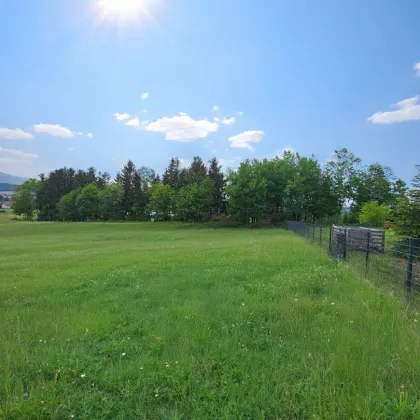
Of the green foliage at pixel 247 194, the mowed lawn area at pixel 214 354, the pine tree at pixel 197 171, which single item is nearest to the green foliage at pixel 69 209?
the pine tree at pixel 197 171

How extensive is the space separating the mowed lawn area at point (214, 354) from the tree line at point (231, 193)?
3681 cm

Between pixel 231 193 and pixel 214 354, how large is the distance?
47.1 meters

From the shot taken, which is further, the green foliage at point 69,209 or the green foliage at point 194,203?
the green foliage at point 69,209

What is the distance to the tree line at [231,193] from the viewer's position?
5006 cm

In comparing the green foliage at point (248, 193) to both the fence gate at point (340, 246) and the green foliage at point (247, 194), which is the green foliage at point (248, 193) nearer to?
the green foliage at point (247, 194)

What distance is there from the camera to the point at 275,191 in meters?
52.4

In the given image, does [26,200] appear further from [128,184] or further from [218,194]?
[218,194]

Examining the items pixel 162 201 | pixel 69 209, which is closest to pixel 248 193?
pixel 162 201

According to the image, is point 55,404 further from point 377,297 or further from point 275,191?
point 275,191

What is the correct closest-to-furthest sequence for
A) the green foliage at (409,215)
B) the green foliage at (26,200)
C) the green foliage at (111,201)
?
the green foliage at (409,215), the green foliage at (111,201), the green foliage at (26,200)

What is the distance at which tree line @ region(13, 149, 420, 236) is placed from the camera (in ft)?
164

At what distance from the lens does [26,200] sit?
87188mm

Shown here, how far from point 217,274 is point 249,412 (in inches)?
188

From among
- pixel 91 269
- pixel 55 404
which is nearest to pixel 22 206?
pixel 91 269
